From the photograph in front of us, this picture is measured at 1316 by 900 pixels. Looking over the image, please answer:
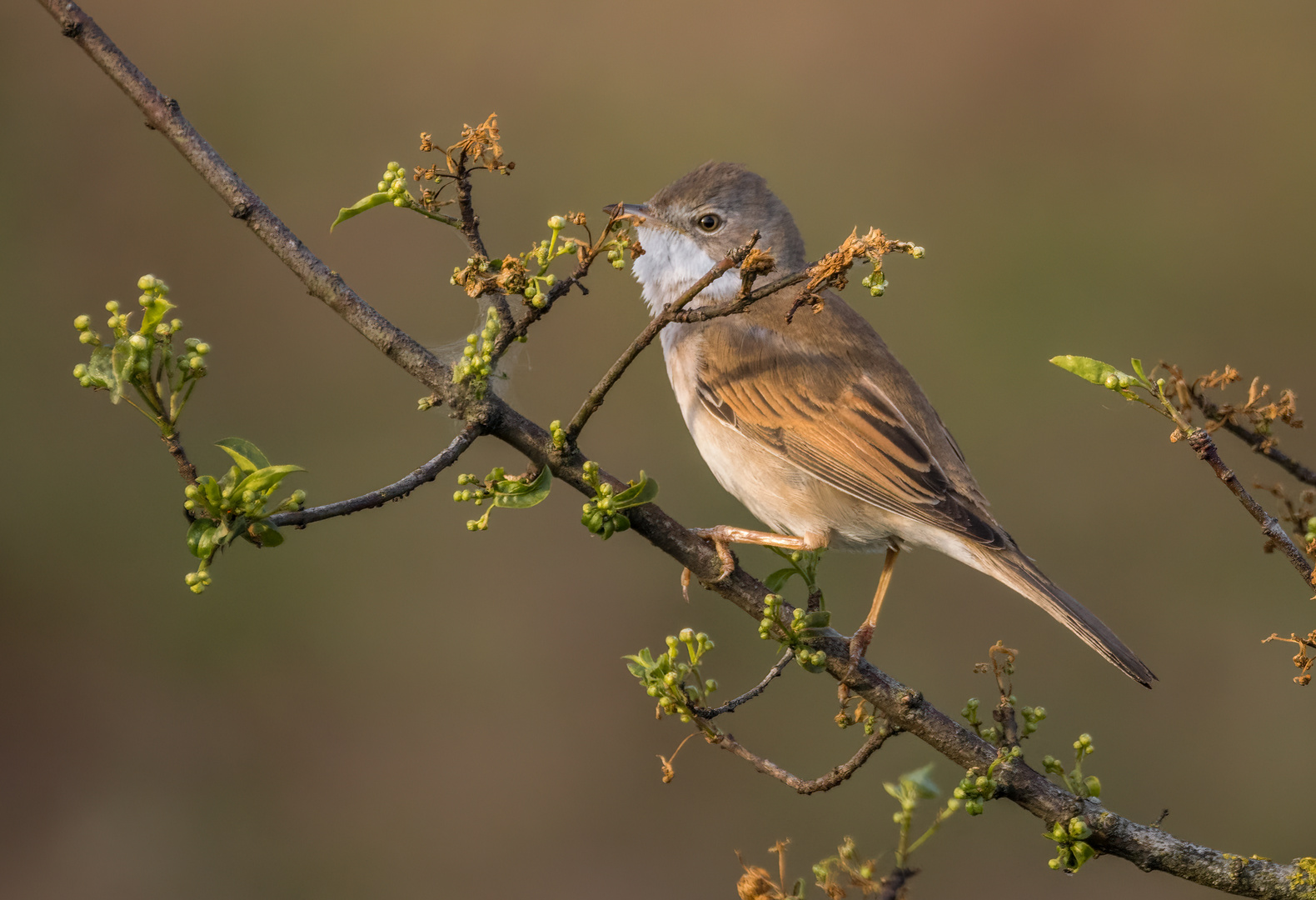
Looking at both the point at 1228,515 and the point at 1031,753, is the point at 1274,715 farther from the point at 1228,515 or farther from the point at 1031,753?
the point at 1031,753

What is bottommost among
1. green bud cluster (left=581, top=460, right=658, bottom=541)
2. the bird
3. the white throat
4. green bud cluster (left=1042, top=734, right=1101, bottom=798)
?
green bud cluster (left=1042, top=734, right=1101, bottom=798)

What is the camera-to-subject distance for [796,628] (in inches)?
99.2

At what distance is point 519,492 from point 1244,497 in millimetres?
1441

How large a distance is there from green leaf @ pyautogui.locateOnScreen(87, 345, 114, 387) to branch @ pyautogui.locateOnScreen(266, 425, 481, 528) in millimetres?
389

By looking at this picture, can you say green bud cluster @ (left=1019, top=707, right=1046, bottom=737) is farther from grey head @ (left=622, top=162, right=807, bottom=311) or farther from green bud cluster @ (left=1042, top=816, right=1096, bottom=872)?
grey head @ (left=622, top=162, right=807, bottom=311)

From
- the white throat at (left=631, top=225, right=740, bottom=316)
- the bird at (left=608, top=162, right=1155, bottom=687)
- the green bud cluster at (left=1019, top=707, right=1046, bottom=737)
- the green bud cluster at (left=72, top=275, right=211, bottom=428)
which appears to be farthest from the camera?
the white throat at (left=631, top=225, right=740, bottom=316)

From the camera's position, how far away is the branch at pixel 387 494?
2.13m

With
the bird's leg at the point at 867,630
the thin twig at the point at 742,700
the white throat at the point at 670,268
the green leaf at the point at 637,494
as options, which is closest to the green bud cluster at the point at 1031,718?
the bird's leg at the point at 867,630

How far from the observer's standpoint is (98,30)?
233cm

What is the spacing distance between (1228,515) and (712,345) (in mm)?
5532

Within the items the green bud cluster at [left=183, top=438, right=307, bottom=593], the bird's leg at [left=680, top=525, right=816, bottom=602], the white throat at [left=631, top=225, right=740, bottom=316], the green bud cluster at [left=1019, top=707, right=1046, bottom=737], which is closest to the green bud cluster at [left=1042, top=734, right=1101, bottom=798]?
the green bud cluster at [left=1019, top=707, right=1046, bottom=737]

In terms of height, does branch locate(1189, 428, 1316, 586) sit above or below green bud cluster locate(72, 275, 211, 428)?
above

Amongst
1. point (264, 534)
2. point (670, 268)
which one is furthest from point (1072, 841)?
point (670, 268)

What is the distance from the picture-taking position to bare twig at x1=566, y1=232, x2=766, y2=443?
2.07 m
